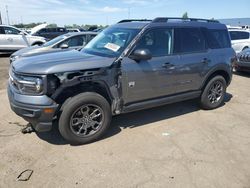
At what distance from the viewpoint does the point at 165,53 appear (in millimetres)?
4500

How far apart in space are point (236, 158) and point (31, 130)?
3412 millimetres

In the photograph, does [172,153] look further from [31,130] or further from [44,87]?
[31,130]

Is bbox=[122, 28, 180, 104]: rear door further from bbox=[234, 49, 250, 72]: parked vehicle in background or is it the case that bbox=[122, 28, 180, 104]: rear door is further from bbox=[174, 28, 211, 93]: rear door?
bbox=[234, 49, 250, 72]: parked vehicle in background

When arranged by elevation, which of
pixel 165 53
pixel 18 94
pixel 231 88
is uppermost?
pixel 165 53

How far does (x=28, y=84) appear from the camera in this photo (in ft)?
11.5

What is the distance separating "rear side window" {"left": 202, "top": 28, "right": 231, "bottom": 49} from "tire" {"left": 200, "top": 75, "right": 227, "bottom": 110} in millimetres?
715

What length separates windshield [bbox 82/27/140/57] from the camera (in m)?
4.16

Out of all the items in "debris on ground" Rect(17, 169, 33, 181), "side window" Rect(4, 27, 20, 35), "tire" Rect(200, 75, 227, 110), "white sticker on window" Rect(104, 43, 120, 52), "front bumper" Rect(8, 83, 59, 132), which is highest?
"white sticker on window" Rect(104, 43, 120, 52)

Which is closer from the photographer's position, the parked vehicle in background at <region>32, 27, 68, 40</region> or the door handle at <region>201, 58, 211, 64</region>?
the door handle at <region>201, 58, 211, 64</region>

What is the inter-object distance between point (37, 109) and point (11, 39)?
12.0 metres

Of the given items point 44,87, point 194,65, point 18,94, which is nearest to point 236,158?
point 194,65

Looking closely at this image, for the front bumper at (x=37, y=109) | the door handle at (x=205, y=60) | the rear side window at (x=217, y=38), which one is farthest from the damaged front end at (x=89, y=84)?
Answer: the rear side window at (x=217, y=38)

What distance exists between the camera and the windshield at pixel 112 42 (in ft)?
13.6

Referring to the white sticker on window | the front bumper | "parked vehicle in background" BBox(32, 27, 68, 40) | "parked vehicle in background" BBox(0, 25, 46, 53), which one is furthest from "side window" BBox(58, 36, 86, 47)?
"parked vehicle in background" BBox(32, 27, 68, 40)
